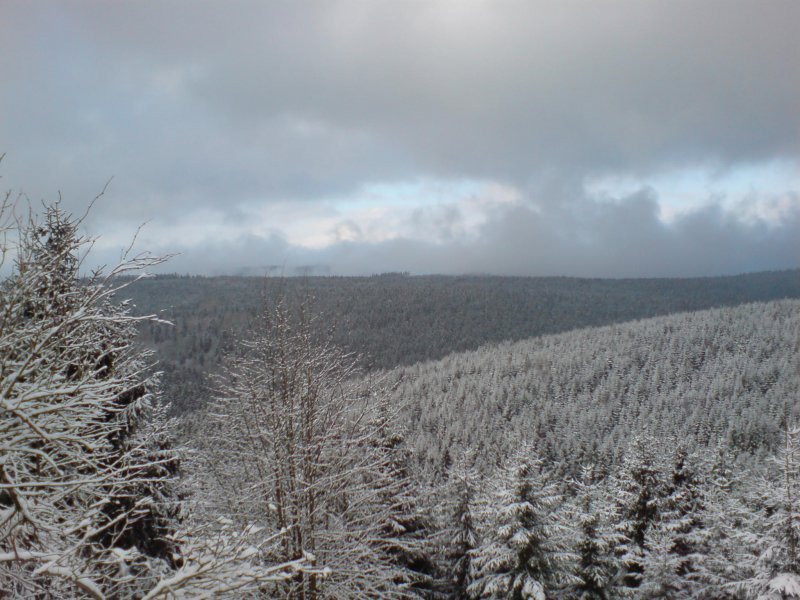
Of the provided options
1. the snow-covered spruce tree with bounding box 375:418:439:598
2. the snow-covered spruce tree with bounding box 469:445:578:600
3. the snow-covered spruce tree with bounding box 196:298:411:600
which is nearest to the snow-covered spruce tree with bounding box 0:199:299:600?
the snow-covered spruce tree with bounding box 196:298:411:600

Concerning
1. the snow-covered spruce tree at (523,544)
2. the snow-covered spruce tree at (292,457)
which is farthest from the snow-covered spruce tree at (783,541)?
the snow-covered spruce tree at (292,457)

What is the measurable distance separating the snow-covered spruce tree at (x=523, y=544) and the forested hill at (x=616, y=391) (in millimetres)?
40523

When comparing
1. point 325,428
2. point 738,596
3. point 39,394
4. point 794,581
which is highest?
point 39,394

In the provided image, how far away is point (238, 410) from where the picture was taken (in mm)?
8180

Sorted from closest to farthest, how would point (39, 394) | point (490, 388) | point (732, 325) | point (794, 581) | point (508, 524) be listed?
point (39, 394) → point (794, 581) → point (508, 524) → point (490, 388) → point (732, 325)

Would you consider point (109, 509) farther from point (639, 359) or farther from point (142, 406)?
point (639, 359)

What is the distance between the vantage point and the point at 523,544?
1393cm

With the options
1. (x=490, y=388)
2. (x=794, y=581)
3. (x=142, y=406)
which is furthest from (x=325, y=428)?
(x=490, y=388)

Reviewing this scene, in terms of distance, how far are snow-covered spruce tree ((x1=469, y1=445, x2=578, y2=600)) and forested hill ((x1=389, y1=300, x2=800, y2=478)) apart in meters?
40.5

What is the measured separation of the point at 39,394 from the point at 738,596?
20738mm

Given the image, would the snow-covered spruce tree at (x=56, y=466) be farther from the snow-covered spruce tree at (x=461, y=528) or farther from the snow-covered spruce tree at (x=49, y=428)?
the snow-covered spruce tree at (x=461, y=528)

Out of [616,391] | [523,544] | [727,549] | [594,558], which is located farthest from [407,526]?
[616,391]

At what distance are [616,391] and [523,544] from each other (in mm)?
103464

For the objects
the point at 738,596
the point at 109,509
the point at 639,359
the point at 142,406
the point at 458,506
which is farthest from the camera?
the point at 639,359
